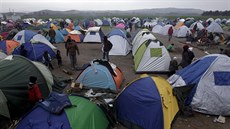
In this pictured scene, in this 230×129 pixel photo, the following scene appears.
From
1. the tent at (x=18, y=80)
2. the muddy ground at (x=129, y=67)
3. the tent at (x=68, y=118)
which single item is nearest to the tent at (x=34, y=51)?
the muddy ground at (x=129, y=67)

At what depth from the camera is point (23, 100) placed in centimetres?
823

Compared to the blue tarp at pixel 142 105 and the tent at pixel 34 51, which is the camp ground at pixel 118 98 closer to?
the blue tarp at pixel 142 105

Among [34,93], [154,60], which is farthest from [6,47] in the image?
[34,93]

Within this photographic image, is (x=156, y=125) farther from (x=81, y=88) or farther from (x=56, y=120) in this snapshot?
(x=81, y=88)

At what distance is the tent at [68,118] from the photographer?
6.30 metres

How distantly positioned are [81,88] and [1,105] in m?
3.62

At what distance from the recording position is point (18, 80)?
27.4ft

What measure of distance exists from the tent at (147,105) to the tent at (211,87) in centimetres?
107

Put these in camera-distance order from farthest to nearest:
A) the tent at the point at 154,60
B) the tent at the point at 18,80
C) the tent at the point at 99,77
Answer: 1. the tent at the point at 154,60
2. the tent at the point at 99,77
3. the tent at the point at 18,80

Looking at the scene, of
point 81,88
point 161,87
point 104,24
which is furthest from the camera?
point 104,24

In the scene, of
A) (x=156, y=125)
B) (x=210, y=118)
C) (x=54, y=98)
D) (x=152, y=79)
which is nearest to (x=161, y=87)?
(x=152, y=79)

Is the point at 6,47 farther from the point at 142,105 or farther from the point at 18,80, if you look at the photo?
the point at 142,105

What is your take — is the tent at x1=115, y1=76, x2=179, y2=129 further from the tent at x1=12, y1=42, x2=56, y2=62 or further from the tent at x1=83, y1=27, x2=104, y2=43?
the tent at x1=83, y1=27, x2=104, y2=43

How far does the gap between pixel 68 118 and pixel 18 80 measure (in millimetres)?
2932
